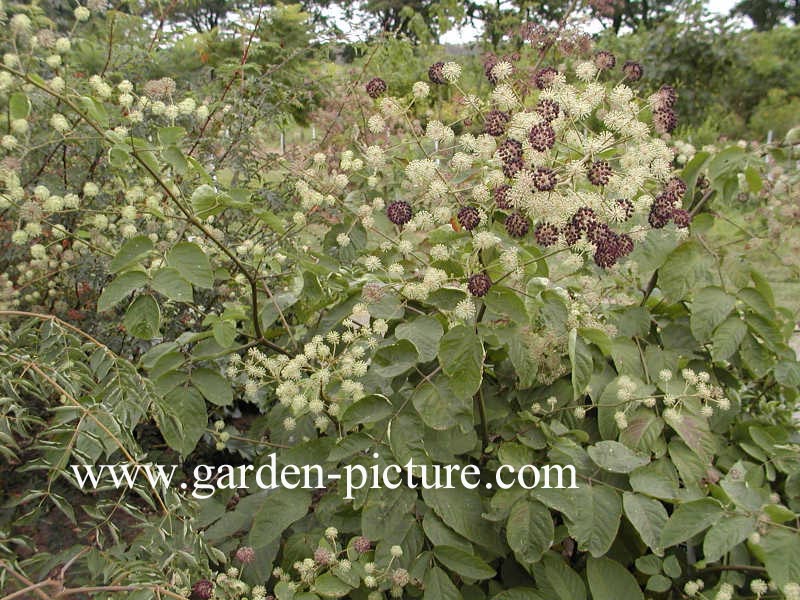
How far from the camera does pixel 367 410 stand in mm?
1379

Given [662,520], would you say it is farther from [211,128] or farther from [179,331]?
[211,128]

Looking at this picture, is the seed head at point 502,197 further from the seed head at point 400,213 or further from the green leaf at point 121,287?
the green leaf at point 121,287

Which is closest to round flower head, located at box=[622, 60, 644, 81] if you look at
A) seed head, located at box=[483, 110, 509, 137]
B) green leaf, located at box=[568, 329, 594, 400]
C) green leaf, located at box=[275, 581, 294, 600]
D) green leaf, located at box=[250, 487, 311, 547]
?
seed head, located at box=[483, 110, 509, 137]

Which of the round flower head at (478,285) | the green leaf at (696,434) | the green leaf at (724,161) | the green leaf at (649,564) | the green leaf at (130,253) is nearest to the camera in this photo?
the round flower head at (478,285)

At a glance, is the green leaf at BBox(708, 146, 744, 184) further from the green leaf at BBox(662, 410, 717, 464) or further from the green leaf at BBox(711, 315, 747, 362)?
the green leaf at BBox(662, 410, 717, 464)

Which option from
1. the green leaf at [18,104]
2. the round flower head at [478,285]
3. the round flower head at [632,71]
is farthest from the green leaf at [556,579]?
the green leaf at [18,104]

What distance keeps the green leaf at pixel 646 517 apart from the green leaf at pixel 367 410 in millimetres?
532

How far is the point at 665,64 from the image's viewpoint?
1023 centimetres

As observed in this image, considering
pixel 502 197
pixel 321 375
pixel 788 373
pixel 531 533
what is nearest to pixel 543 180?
pixel 502 197

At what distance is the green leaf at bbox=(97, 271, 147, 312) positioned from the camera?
1.34 meters

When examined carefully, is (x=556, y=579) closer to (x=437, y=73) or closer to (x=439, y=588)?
(x=439, y=588)

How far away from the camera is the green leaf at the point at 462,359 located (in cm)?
125

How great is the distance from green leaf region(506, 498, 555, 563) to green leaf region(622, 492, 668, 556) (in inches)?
6.7

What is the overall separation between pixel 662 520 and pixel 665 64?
33.9 feet
